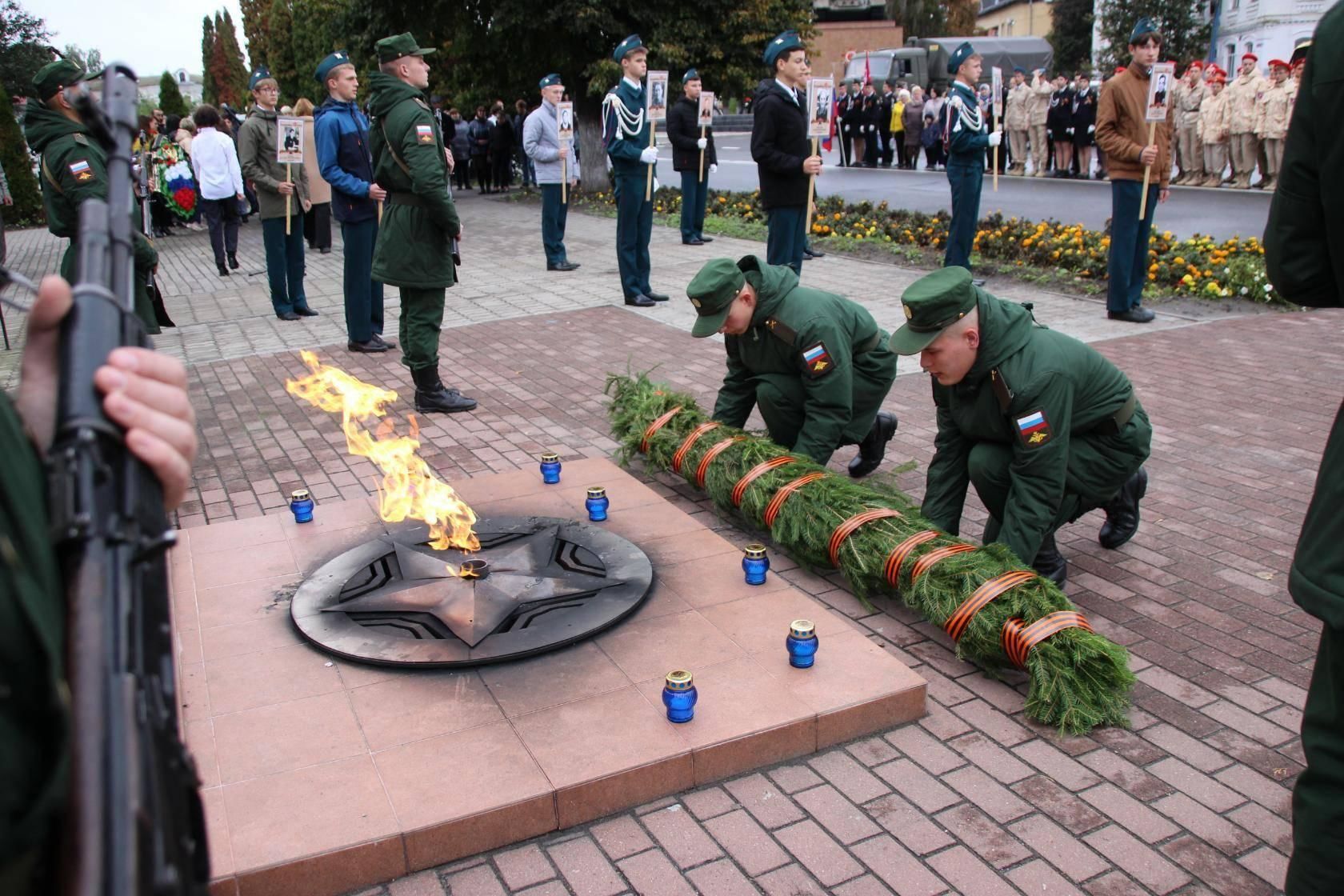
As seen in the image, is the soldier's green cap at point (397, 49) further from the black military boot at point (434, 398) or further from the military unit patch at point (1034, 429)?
the military unit patch at point (1034, 429)

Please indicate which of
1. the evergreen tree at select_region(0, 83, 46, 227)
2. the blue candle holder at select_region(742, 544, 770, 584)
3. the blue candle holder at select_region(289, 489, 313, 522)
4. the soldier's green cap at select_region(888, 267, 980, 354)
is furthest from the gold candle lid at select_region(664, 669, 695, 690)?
the evergreen tree at select_region(0, 83, 46, 227)

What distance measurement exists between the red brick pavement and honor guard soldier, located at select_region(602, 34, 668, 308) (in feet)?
14.4

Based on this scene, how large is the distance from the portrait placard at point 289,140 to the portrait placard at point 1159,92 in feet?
25.0

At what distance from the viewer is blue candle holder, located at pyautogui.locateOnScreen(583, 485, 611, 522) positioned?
5156mm

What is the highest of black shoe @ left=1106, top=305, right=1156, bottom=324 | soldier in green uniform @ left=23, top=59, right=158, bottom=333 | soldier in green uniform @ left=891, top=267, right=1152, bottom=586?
soldier in green uniform @ left=23, top=59, right=158, bottom=333

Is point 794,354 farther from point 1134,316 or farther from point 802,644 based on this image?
point 1134,316

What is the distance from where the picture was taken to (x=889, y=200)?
65.4 feet

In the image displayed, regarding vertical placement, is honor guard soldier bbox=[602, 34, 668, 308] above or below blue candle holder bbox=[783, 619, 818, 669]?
above

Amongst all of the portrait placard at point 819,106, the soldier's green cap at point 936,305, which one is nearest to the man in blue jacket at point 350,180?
the portrait placard at point 819,106

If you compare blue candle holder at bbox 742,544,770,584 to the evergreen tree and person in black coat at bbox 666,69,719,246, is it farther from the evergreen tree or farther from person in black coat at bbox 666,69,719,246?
the evergreen tree

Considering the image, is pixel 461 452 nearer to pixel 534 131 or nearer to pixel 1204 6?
pixel 534 131

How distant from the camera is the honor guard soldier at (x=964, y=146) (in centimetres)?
1045

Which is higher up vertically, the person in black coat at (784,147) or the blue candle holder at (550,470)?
the person in black coat at (784,147)

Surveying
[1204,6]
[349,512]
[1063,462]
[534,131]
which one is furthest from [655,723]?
[1204,6]
